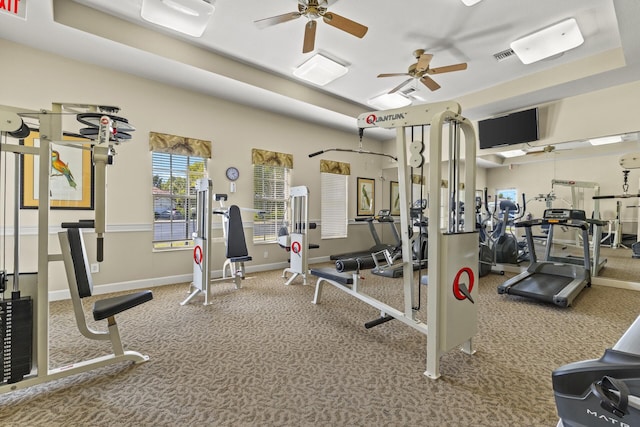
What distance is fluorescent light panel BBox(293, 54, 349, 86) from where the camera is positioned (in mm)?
4125

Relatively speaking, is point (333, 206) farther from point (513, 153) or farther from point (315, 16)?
point (315, 16)

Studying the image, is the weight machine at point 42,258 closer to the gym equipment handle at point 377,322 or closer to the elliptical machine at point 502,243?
the gym equipment handle at point 377,322

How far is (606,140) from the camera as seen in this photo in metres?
4.48

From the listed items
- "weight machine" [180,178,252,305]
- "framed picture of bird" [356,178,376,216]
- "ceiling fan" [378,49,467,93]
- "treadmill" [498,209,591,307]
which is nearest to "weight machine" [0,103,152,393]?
"weight machine" [180,178,252,305]

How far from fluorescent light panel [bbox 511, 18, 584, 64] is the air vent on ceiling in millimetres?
117

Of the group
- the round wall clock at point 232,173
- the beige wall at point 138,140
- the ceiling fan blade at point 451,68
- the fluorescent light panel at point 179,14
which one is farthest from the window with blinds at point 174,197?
the ceiling fan blade at point 451,68

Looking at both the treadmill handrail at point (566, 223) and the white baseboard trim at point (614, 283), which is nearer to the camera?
the treadmill handrail at point (566, 223)

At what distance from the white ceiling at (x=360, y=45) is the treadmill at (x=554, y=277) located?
1.96 m

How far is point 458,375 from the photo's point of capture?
203 cm

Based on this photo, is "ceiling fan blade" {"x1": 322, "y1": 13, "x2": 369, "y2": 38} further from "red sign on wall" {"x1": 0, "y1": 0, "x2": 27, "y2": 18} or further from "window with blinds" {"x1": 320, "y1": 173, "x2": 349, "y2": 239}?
"window with blinds" {"x1": 320, "y1": 173, "x2": 349, "y2": 239}

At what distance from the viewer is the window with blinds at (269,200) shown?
5.48 m

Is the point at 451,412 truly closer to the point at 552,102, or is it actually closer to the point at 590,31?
the point at 590,31

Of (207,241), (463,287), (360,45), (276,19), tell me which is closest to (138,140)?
(207,241)

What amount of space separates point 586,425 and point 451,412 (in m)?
0.80
